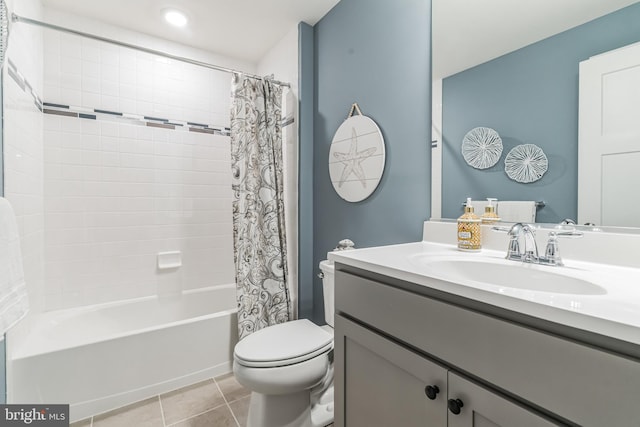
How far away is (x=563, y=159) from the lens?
3.04 feet

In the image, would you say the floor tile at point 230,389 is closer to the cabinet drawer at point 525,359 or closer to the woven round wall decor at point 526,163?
the cabinet drawer at point 525,359

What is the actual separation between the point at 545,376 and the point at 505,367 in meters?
0.07

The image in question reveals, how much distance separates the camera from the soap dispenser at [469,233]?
3.59 ft

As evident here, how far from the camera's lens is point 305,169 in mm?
2133

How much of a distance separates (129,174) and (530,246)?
8.27ft

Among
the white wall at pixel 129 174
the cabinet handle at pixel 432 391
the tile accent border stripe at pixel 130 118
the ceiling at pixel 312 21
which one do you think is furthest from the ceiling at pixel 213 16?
the cabinet handle at pixel 432 391


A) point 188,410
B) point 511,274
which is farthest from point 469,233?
point 188,410

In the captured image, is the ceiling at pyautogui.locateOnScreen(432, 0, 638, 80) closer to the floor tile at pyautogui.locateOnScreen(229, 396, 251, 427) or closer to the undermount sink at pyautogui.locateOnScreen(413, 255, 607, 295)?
the undermount sink at pyautogui.locateOnScreen(413, 255, 607, 295)

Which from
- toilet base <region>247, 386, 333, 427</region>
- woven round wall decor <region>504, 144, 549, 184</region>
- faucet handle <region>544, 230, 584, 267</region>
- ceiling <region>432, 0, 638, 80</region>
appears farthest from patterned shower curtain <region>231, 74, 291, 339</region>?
faucet handle <region>544, 230, 584, 267</region>

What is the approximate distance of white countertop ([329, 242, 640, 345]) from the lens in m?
0.46

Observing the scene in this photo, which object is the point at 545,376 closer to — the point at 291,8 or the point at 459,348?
the point at 459,348

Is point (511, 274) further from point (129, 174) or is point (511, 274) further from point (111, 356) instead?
point (129, 174)

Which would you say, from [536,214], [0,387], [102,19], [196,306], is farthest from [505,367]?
[102,19]

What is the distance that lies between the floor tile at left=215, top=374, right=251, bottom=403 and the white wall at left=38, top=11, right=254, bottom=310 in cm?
88
